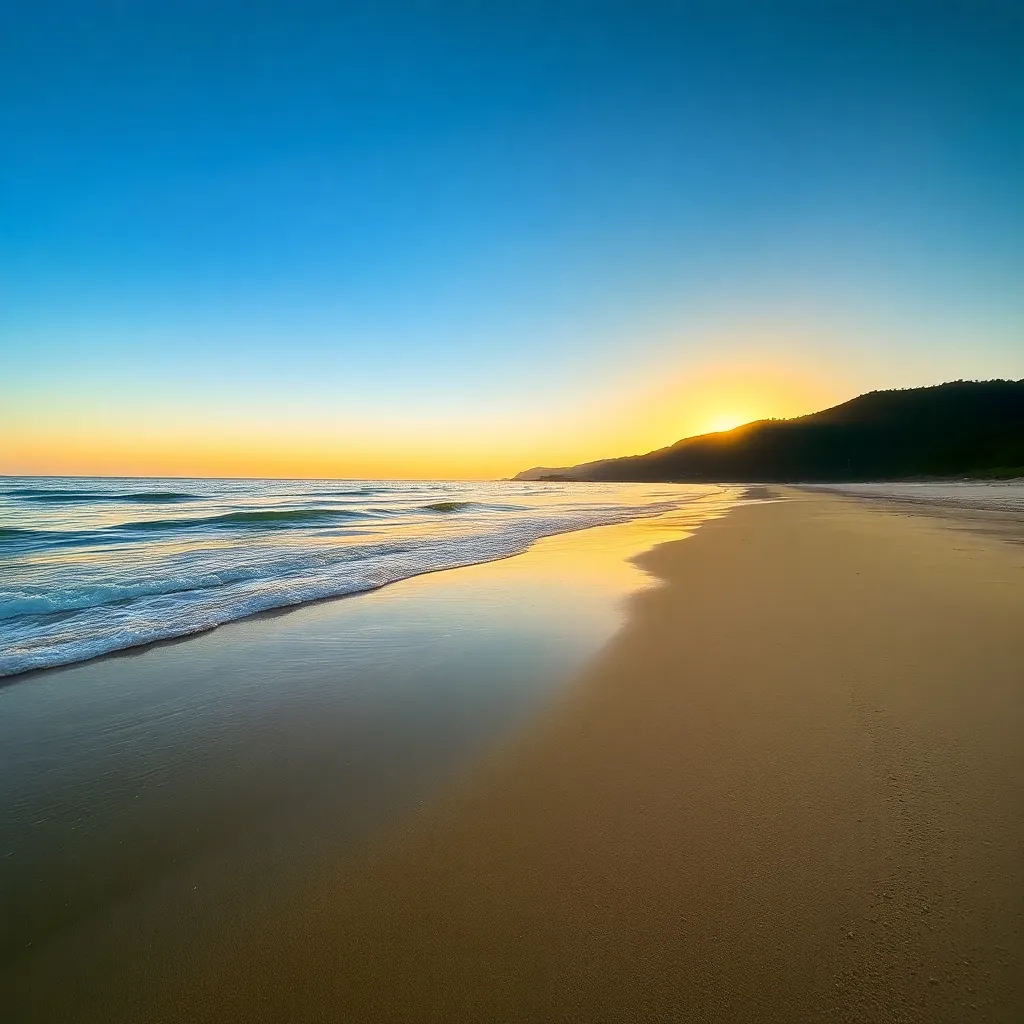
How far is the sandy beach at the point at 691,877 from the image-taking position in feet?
5.67

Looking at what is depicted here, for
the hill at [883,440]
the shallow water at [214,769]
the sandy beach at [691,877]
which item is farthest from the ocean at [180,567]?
the hill at [883,440]

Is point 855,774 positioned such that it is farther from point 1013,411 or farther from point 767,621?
point 1013,411

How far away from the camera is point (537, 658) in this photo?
5195mm

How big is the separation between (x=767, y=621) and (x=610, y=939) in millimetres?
4882

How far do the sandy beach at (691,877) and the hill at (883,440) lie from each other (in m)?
123

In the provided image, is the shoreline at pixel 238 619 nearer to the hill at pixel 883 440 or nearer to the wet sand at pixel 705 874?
the wet sand at pixel 705 874

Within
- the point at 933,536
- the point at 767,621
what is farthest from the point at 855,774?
the point at 933,536

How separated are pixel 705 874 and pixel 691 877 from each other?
0.07 meters

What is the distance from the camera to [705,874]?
2.23 metres

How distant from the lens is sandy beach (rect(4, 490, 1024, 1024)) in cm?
173

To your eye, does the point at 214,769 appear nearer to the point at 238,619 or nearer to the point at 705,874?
the point at 705,874

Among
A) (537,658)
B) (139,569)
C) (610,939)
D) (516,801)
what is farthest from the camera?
(139,569)

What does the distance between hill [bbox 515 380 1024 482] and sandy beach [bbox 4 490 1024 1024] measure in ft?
403

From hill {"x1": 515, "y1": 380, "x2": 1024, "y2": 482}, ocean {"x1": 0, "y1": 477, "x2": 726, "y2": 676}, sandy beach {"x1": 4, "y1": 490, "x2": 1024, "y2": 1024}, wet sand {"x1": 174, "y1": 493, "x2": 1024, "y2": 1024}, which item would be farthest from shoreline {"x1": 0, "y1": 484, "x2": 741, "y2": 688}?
hill {"x1": 515, "y1": 380, "x2": 1024, "y2": 482}
